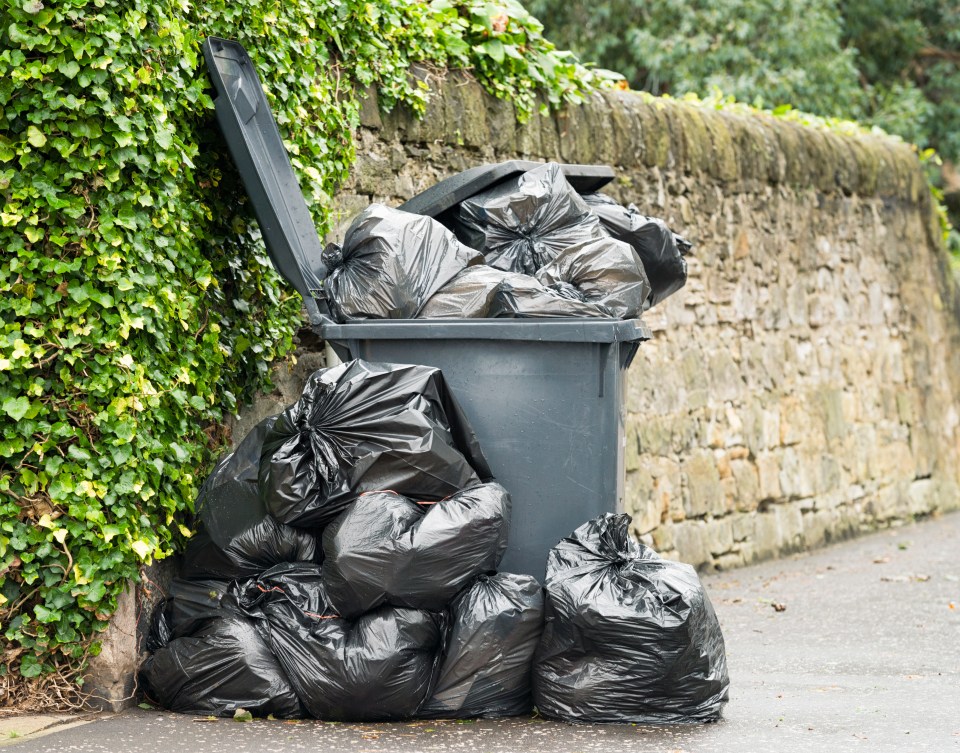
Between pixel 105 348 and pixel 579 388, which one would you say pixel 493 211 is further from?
pixel 105 348

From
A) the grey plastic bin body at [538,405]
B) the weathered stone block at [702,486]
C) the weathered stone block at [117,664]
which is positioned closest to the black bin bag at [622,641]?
the grey plastic bin body at [538,405]

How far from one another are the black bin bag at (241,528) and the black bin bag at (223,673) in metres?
0.18

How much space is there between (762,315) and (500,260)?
12.9 ft

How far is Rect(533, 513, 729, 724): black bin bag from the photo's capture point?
382 centimetres

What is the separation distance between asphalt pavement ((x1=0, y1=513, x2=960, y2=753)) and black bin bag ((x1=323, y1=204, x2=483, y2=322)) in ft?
4.12

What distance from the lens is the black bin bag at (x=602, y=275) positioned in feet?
14.5

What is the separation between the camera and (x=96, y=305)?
3832mm

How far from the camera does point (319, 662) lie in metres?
3.85

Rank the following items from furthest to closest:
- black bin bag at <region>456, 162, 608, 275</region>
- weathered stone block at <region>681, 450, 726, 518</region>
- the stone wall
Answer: weathered stone block at <region>681, 450, 726, 518</region>
the stone wall
black bin bag at <region>456, 162, 608, 275</region>

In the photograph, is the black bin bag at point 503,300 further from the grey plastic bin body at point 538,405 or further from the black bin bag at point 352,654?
the black bin bag at point 352,654

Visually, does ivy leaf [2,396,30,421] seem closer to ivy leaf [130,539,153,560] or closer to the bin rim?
ivy leaf [130,539,153,560]

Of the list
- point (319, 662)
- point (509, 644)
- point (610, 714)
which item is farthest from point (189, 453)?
point (610, 714)

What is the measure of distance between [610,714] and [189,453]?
1.45 meters

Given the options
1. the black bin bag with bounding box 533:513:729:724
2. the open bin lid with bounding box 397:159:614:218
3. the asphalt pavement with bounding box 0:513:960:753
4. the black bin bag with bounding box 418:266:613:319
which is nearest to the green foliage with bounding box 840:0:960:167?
the asphalt pavement with bounding box 0:513:960:753
